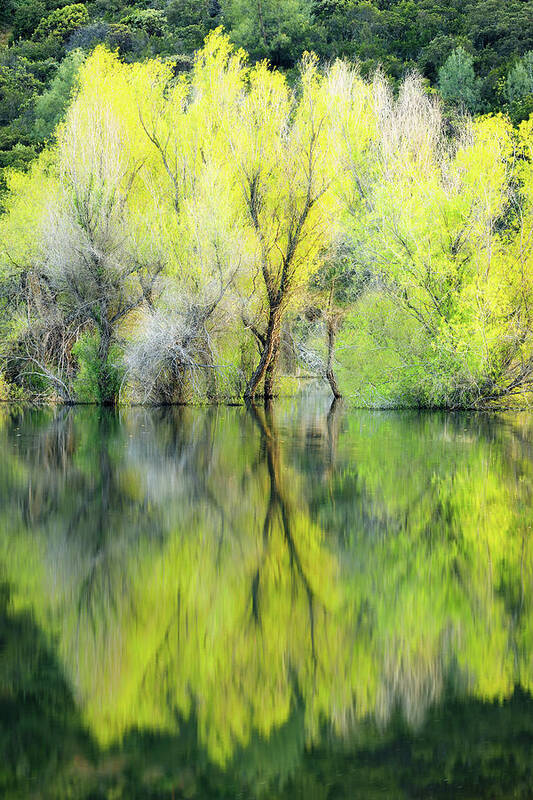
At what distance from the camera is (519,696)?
4.75 metres

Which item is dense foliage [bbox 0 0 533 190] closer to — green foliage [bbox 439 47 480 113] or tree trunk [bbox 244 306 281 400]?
green foliage [bbox 439 47 480 113]

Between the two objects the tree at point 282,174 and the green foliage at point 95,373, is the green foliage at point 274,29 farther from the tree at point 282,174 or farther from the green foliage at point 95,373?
the green foliage at point 95,373

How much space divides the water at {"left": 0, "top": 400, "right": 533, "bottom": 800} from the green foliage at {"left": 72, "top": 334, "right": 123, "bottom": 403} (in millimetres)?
16137

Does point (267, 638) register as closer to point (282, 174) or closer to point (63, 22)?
point (282, 174)

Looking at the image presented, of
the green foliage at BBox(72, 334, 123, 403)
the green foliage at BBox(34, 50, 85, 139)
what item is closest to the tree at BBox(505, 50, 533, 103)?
the green foliage at BBox(34, 50, 85, 139)

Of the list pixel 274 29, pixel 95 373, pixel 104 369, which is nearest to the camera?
pixel 104 369

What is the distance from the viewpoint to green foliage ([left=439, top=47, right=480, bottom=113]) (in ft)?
193

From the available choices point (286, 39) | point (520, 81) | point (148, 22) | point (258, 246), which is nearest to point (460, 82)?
point (520, 81)

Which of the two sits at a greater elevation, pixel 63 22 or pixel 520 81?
pixel 63 22

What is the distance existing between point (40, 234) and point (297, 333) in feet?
30.0

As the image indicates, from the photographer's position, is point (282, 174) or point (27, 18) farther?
point (27, 18)

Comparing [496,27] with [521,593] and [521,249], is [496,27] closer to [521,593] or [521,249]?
[521,249]

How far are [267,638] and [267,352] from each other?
2422 centimetres

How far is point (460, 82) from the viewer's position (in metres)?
60.7
